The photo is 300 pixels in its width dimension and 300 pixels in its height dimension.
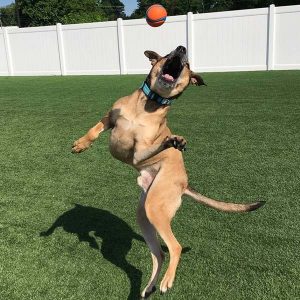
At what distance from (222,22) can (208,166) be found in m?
13.5

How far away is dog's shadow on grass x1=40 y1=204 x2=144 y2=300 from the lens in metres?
3.18

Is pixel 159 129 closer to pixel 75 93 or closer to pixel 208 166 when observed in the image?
pixel 208 166

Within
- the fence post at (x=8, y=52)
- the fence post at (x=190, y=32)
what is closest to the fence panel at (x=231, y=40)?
the fence post at (x=190, y=32)

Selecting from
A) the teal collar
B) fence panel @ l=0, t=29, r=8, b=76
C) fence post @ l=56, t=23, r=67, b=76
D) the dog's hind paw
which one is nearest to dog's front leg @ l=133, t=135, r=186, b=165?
the teal collar

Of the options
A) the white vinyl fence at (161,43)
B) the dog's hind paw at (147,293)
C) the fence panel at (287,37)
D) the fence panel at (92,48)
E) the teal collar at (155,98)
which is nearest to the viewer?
the dog's hind paw at (147,293)

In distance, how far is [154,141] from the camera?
305 cm

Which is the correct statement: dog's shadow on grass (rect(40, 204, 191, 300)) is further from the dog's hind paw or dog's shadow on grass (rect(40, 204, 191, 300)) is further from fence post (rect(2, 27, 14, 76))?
fence post (rect(2, 27, 14, 76))

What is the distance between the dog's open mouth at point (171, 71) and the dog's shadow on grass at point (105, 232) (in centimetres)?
145

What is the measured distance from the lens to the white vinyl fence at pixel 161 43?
16.9 meters

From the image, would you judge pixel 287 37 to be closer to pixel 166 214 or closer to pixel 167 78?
pixel 167 78

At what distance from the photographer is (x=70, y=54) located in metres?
20.9

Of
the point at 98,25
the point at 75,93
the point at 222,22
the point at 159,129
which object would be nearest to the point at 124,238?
the point at 159,129

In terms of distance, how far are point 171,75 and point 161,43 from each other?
16.2 meters

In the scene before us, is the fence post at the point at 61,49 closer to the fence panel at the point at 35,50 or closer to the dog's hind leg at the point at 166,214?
the fence panel at the point at 35,50
